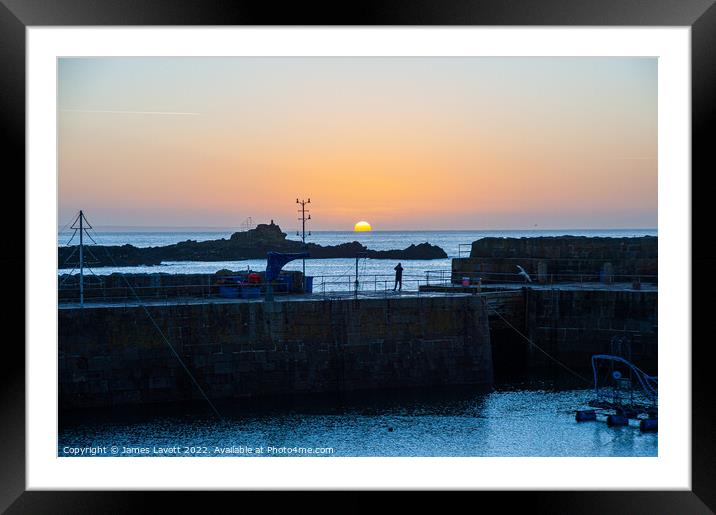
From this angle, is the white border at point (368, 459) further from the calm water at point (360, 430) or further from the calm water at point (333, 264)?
the calm water at point (333, 264)

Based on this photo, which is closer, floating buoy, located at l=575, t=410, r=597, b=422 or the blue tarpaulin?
floating buoy, located at l=575, t=410, r=597, b=422

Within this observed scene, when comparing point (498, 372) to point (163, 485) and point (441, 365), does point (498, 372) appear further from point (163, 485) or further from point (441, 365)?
point (163, 485)

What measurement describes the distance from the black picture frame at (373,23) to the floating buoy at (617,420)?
7166 mm

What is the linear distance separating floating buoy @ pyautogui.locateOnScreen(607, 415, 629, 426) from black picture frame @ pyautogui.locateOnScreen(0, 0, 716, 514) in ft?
23.5

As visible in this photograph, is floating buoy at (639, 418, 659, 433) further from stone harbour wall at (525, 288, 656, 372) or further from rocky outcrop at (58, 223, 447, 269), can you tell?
rocky outcrop at (58, 223, 447, 269)

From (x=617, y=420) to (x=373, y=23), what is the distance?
28.2 feet

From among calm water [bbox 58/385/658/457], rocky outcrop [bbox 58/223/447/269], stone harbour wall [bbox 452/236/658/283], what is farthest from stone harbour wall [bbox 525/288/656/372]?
rocky outcrop [bbox 58/223/447/269]

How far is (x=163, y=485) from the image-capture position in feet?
13.8

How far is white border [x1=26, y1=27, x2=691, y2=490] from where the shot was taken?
4164mm

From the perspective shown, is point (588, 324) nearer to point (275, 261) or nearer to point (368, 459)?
point (275, 261)

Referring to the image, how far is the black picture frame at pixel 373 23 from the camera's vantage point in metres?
3.94

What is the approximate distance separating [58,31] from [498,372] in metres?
11.7

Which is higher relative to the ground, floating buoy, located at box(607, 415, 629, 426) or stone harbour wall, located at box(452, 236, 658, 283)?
stone harbour wall, located at box(452, 236, 658, 283)

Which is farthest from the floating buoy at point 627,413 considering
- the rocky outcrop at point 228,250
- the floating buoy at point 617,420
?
the rocky outcrop at point 228,250
